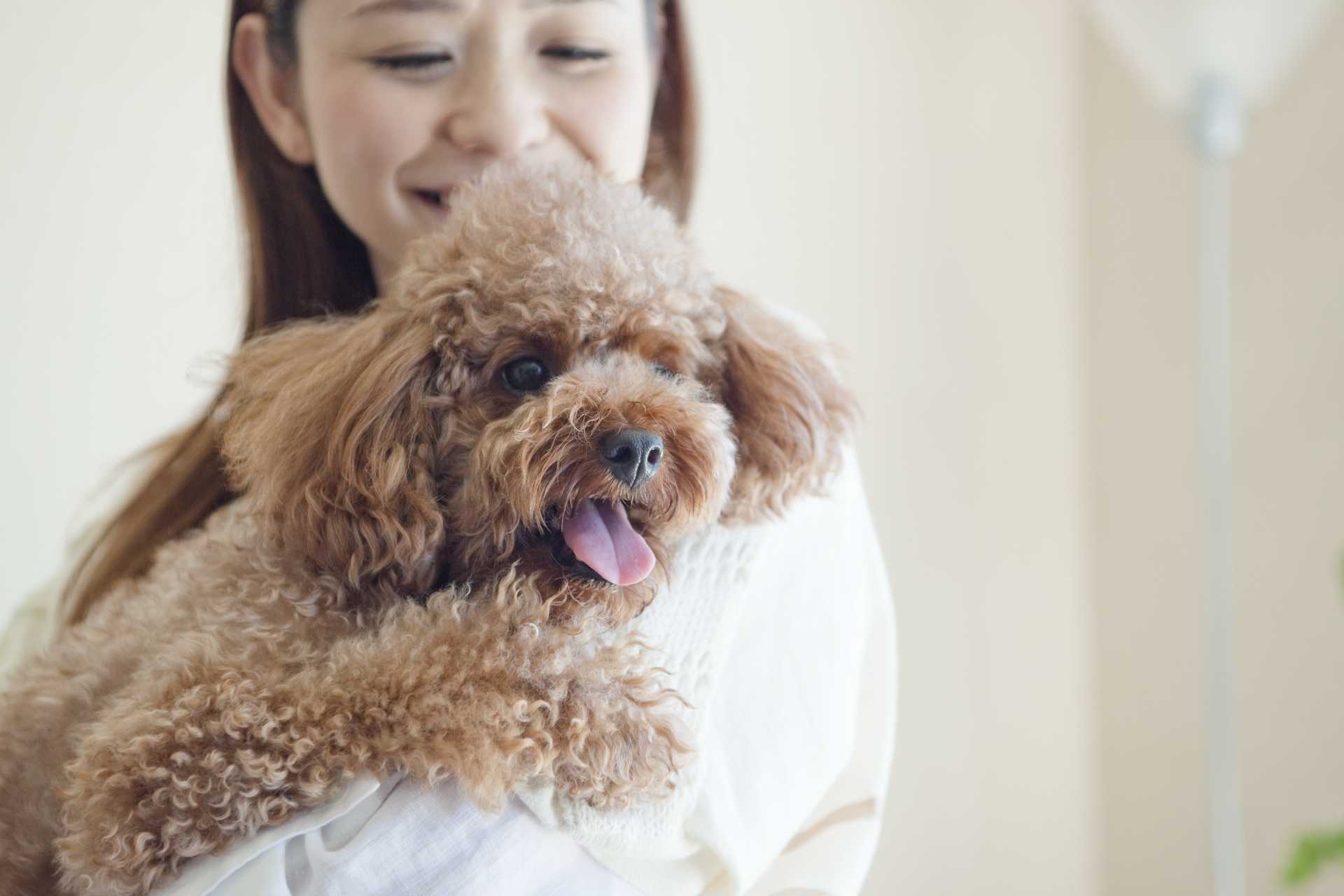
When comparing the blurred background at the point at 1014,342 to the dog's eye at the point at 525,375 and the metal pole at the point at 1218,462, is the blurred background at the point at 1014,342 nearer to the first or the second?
the metal pole at the point at 1218,462

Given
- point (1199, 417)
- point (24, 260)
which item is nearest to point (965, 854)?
point (1199, 417)

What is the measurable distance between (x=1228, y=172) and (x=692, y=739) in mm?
1962

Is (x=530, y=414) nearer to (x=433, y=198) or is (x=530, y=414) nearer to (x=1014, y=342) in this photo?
(x=433, y=198)

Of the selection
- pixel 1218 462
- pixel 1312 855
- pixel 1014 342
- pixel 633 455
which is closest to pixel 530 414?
pixel 633 455

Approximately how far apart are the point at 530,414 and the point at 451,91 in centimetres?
44

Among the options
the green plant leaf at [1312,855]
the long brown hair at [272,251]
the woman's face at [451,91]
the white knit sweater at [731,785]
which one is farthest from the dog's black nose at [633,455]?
the green plant leaf at [1312,855]

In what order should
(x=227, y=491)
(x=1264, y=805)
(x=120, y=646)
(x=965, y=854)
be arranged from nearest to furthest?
1. (x=120, y=646)
2. (x=227, y=491)
3. (x=1264, y=805)
4. (x=965, y=854)

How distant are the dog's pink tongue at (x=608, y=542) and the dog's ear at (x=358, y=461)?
4.1 inches

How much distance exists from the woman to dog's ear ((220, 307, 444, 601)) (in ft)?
0.57

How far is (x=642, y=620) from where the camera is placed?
0.87 meters

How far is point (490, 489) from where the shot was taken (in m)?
0.84

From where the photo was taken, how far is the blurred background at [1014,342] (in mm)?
1891

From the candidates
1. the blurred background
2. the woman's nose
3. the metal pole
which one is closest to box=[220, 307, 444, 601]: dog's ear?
the woman's nose

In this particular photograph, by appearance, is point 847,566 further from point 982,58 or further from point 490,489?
point 982,58
